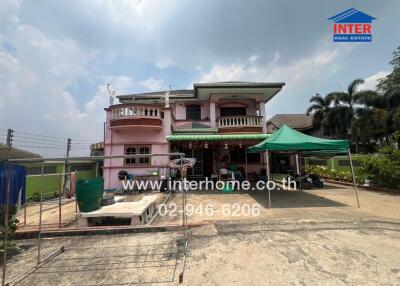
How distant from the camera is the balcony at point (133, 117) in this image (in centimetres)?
1123

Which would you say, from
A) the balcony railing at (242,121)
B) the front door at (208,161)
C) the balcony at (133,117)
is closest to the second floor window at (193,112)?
the balcony railing at (242,121)

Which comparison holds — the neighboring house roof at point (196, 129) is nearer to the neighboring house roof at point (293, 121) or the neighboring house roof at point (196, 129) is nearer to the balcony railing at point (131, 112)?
the balcony railing at point (131, 112)

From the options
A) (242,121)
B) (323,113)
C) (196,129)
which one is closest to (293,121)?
(323,113)

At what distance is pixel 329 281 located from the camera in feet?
9.25

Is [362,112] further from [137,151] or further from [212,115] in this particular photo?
[137,151]

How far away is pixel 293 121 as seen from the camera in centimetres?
2931

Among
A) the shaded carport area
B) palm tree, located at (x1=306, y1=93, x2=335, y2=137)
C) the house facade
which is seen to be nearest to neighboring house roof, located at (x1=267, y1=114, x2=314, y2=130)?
palm tree, located at (x1=306, y1=93, x2=335, y2=137)

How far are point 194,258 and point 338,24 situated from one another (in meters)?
11.8

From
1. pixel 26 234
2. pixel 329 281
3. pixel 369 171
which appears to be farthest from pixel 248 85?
pixel 26 234

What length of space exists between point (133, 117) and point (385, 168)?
13344mm

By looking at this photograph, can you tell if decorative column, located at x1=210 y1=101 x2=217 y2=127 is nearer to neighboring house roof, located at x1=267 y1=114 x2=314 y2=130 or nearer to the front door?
the front door

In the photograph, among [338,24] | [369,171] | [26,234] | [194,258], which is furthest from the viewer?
[369,171]

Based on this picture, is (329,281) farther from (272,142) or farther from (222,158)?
(222,158)

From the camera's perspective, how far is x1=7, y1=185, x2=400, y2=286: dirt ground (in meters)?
2.99
